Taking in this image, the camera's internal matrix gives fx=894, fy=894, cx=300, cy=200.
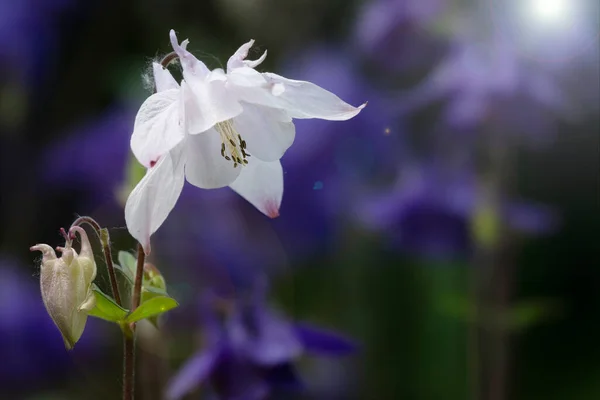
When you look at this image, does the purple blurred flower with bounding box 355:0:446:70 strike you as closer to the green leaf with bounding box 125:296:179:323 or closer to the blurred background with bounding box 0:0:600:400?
the blurred background with bounding box 0:0:600:400

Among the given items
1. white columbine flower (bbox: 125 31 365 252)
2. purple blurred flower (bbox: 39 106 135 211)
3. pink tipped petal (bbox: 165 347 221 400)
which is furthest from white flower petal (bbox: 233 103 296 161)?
purple blurred flower (bbox: 39 106 135 211)

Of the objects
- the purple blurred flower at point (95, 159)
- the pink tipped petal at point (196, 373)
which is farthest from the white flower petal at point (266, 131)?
the purple blurred flower at point (95, 159)

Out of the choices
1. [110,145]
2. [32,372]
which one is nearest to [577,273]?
[110,145]

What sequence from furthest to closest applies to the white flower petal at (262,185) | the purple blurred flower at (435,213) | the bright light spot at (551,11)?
the purple blurred flower at (435,213), the bright light spot at (551,11), the white flower petal at (262,185)

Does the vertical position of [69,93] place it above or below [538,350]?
above

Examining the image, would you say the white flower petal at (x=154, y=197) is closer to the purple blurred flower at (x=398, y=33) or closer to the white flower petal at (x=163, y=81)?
the white flower petal at (x=163, y=81)

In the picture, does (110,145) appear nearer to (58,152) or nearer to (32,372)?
(58,152)

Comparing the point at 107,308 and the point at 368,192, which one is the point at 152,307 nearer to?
the point at 107,308
